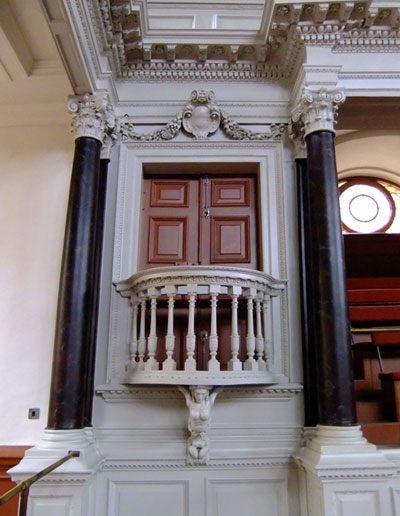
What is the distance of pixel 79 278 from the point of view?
288 cm

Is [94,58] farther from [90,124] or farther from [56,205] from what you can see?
[56,205]

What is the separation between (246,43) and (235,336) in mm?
2272

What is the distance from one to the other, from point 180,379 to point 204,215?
1.40m

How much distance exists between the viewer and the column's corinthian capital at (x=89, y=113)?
314 centimetres

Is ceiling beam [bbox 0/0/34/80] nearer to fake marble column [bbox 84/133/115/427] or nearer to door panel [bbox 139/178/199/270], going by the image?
fake marble column [bbox 84/133/115/427]

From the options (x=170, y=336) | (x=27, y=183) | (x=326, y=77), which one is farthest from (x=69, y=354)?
(x=326, y=77)

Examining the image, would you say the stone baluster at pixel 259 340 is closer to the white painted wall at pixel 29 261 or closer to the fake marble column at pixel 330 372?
the fake marble column at pixel 330 372

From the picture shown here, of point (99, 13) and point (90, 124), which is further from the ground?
point (99, 13)

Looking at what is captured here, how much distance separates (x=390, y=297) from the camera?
414cm

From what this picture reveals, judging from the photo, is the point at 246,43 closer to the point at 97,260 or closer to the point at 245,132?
the point at 245,132

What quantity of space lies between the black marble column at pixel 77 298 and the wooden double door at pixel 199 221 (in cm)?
56

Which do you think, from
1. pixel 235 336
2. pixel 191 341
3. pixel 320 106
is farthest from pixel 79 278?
pixel 320 106

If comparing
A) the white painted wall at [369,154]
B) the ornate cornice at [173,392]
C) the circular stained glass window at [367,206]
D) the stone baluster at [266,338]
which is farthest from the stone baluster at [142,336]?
the circular stained glass window at [367,206]

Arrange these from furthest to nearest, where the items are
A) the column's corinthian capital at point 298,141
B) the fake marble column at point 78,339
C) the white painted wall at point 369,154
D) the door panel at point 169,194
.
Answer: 1. the white painted wall at point 369,154
2. the door panel at point 169,194
3. the column's corinthian capital at point 298,141
4. the fake marble column at point 78,339
